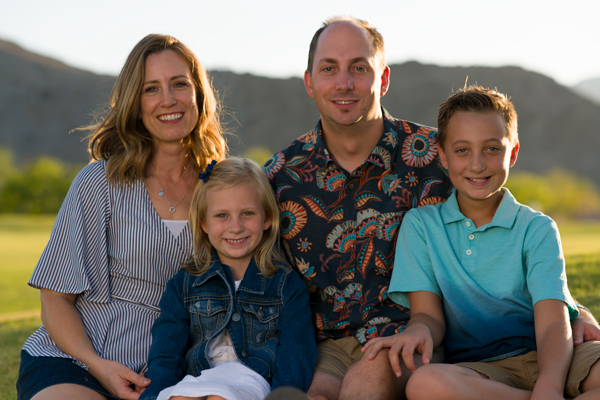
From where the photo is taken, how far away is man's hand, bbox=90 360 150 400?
2.64m

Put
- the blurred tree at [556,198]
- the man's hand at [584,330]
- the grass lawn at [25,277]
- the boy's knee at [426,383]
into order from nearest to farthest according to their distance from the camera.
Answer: the boy's knee at [426,383], the man's hand at [584,330], the grass lawn at [25,277], the blurred tree at [556,198]

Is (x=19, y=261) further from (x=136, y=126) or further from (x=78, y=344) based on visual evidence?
(x=78, y=344)

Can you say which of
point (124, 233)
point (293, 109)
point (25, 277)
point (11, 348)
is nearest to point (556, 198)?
point (25, 277)

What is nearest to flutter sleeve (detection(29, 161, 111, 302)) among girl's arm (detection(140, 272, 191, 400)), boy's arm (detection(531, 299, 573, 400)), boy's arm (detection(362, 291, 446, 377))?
girl's arm (detection(140, 272, 191, 400))

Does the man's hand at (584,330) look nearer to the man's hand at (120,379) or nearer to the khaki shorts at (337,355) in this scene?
the khaki shorts at (337,355)

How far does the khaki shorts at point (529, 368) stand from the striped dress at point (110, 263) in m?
1.49

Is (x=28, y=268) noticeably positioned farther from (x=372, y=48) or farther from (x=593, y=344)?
(x=593, y=344)

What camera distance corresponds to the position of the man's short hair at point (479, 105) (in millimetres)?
2764

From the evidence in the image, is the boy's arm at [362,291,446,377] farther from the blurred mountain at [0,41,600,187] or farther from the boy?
the blurred mountain at [0,41,600,187]

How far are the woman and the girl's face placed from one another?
25 centimetres

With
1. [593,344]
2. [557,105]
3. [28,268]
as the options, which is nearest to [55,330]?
[593,344]

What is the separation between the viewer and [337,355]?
2961 millimetres

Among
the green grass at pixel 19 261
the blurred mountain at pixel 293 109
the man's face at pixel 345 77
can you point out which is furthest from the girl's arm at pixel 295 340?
the blurred mountain at pixel 293 109

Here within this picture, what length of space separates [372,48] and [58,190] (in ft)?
77.1
